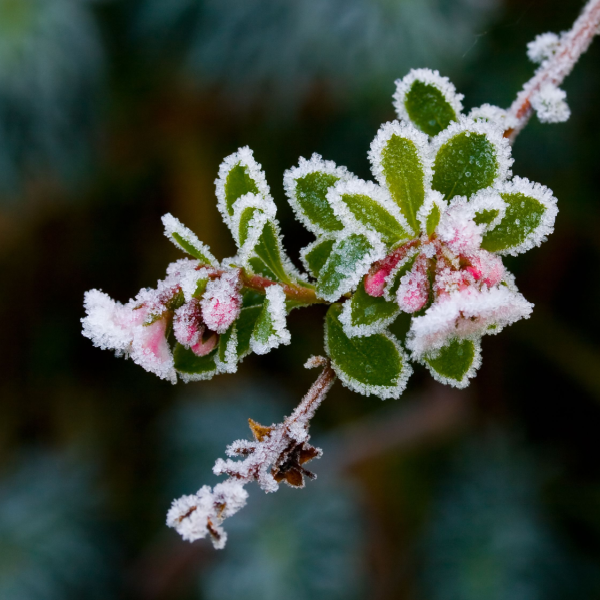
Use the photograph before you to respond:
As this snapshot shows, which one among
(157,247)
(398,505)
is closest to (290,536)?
(398,505)

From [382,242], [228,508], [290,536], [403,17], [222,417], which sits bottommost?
[228,508]

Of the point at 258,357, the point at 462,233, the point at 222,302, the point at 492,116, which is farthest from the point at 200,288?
the point at 258,357

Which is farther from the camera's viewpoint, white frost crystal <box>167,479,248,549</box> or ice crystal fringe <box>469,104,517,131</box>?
ice crystal fringe <box>469,104,517,131</box>

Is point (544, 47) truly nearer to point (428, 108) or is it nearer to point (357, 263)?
point (428, 108)

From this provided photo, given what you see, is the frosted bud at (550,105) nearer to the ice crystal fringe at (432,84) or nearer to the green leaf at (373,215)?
the ice crystal fringe at (432,84)

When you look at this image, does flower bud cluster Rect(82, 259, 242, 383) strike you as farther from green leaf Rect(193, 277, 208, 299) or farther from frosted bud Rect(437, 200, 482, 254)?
frosted bud Rect(437, 200, 482, 254)

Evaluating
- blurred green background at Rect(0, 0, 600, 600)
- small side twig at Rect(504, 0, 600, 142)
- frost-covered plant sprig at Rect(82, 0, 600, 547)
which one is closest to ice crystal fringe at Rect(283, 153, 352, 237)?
Result: frost-covered plant sprig at Rect(82, 0, 600, 547)

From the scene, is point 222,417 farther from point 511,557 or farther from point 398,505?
point 511,557
